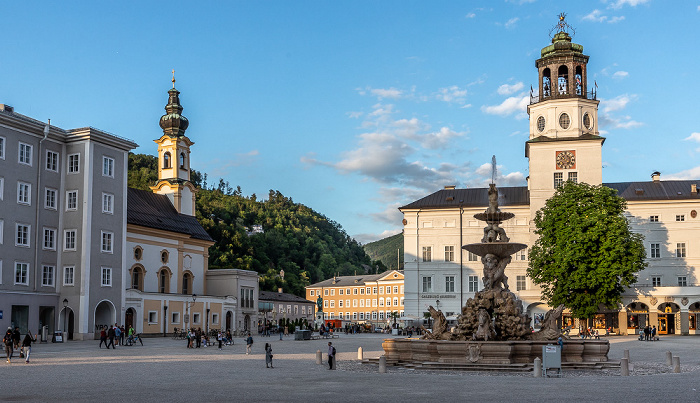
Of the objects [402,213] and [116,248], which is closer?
[116,248]

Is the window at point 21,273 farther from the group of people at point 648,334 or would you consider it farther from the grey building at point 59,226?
the group of people at point 648,334

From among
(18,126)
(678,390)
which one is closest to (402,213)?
(18,126)

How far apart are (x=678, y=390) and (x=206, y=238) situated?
2294 inches

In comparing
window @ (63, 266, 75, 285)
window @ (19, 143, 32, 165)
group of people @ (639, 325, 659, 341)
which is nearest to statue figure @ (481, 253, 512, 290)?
group of people @ (639, 325, 659, 341)

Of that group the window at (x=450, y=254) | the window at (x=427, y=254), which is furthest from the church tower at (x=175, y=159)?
the window at (x=450, y=254)

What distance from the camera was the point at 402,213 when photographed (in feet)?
236

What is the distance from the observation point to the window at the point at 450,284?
69.6 m

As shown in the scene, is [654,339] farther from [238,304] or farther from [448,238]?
[238,304]

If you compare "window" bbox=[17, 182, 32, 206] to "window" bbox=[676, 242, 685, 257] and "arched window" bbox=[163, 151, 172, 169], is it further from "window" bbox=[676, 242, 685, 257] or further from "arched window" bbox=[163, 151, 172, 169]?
"window" bbox=[676, 242, 685, 257]

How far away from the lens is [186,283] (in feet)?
229

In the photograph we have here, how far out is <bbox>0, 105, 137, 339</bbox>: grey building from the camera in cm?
4741

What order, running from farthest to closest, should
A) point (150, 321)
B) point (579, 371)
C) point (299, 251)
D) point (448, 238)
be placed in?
1. point (299, 251)
2. point (448, 238)
3. point (150, 321)
4. point (579, 371)

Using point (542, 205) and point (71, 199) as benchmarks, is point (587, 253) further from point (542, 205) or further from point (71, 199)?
point (71, 199)

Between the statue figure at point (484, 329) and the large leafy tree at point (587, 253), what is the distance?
29.7 m
